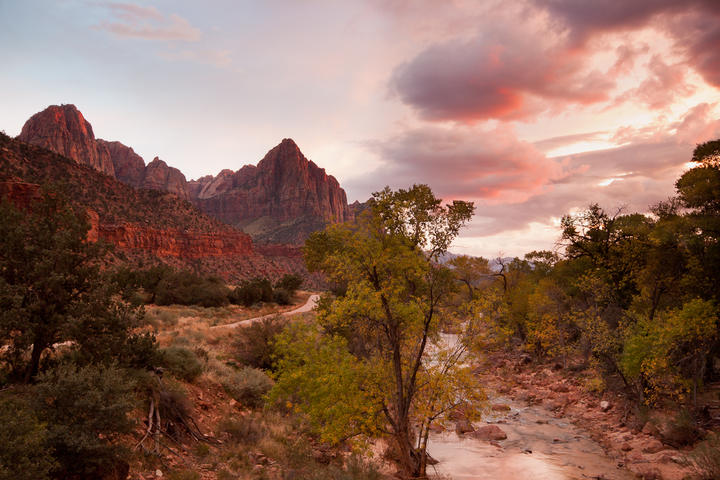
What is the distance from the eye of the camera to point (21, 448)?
6016 mm

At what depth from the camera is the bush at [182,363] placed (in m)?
14.3

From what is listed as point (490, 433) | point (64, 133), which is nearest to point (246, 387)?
point (490, 433)

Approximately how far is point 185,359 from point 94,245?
6.23 meters

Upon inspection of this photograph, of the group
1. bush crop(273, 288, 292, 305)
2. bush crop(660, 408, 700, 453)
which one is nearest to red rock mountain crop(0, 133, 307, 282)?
bush crop(273, 288, 292, 305)

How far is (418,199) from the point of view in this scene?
12.0 m

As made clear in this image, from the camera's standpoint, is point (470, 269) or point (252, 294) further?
point (252, 294)

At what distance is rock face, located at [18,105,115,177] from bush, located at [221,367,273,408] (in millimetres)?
179281

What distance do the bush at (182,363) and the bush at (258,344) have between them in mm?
5502

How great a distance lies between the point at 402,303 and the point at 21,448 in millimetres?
9150

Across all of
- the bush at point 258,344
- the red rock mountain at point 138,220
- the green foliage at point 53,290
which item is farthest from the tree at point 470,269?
the red rock mountain at point 138,220

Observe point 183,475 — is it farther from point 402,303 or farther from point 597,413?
point 597,413

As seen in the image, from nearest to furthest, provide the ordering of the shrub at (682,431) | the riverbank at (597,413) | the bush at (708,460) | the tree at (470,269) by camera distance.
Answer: the tree at (470,269) < the bush at (708,460) < the riverbank at (597,413) < the shrub at (682,431)

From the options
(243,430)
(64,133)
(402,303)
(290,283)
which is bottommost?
(243,430)

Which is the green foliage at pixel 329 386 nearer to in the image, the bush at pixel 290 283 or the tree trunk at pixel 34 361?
the tree trunk at pixel 34 361
